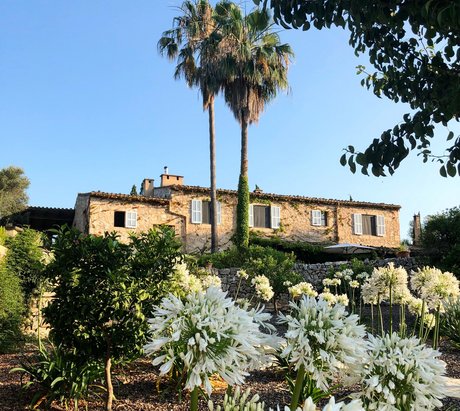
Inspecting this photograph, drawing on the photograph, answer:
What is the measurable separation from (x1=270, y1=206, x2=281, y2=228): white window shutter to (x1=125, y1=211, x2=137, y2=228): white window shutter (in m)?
8.23

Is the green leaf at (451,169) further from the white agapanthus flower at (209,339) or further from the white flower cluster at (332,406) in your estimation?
the white flower cluster at (332,406)

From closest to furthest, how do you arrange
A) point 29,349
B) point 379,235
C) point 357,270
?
point 29,349
point 357,270
point 379,235

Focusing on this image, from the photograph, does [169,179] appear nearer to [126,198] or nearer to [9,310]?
[126,198]

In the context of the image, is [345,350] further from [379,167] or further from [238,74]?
[238,74]

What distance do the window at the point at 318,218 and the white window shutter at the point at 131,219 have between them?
11.1m

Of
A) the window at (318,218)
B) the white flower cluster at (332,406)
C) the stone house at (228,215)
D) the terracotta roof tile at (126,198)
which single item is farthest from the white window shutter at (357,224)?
the white flower cluster at (332,406)

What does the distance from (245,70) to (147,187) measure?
10653 mm

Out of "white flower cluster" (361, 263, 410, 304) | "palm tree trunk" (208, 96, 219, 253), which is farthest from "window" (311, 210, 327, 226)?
"white flower cluster" (361, 263, 410, 304)

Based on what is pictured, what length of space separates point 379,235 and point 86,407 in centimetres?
3260

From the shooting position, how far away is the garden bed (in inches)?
229

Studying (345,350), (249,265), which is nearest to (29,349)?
(345,350)

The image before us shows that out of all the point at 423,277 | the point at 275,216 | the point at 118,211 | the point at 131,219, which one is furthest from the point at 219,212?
the point at 423,277

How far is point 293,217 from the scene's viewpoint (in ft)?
112

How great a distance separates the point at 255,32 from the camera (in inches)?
1177
